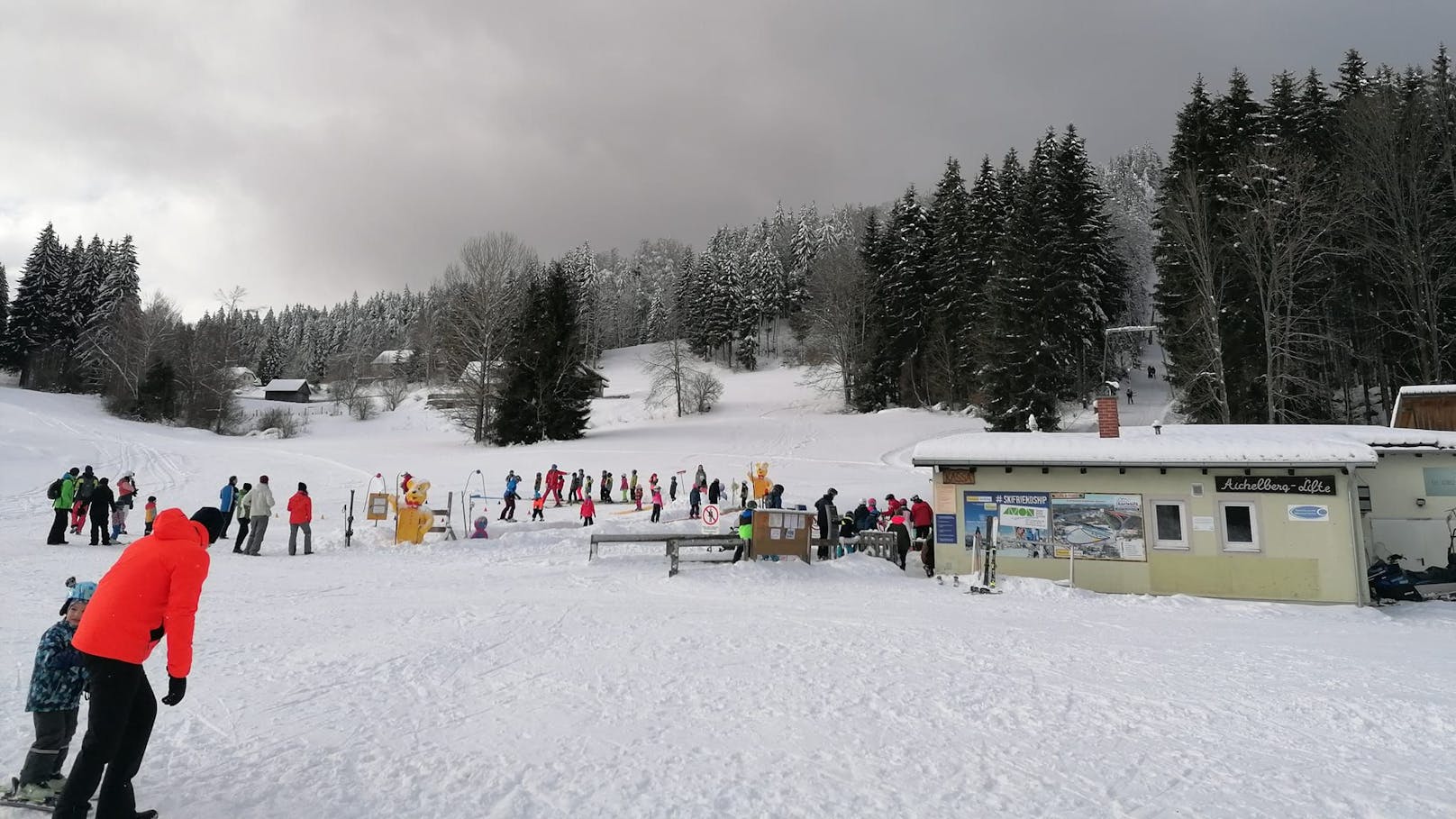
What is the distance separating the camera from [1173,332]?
92.3 ft

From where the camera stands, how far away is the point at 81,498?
14.7 m

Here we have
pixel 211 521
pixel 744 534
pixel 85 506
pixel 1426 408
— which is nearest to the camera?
pixel 211 521

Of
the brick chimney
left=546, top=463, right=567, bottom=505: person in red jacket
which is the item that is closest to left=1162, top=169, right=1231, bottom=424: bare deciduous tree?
the brick chimney

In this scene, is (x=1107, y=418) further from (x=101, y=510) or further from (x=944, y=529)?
(x=101, y=510)

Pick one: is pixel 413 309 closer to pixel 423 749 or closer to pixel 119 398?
pixel 119 398

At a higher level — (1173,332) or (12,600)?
(1173,332)

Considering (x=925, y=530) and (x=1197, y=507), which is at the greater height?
(x=1197, y=507)

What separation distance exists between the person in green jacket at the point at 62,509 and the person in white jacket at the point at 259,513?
3.92 metres

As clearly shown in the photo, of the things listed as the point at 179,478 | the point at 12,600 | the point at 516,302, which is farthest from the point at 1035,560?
the point at 516,302

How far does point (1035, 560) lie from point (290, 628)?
12.6m

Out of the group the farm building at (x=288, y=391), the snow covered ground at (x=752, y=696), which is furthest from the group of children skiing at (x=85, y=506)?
A: the farm building at (x=288, y=391)

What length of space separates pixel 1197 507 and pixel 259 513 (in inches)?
724

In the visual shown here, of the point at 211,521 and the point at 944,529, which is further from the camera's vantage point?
the point at 944,529

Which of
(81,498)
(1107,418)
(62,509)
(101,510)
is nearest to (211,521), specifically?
(101,510)
